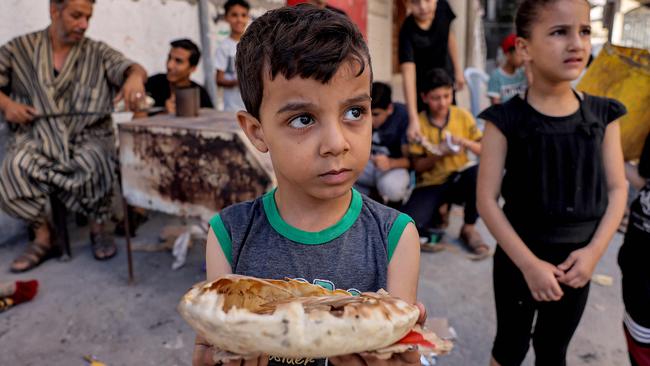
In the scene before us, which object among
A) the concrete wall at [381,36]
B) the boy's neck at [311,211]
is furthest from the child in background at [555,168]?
the concrete wall at [381,36]

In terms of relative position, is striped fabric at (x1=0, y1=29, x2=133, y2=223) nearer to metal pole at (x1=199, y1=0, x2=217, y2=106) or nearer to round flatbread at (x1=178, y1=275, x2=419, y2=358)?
metal pole at (x1=199, y1=0, x2=217, y2=106)

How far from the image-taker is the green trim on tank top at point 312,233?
1.23m

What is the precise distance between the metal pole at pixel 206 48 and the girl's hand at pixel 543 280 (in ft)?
15.5

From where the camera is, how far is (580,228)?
6.02 ft

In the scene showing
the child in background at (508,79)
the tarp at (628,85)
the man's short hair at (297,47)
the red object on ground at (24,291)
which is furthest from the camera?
the child in background at (508,79)

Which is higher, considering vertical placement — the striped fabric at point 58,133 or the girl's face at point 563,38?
the girl's face at point 563,38

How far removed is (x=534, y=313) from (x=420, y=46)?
A: 287cm

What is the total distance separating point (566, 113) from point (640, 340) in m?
0.85

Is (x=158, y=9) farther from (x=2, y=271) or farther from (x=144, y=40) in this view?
(x=2, y=271)

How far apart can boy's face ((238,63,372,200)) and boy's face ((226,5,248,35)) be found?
3.97m

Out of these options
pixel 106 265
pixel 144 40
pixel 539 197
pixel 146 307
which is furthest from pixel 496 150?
pixel 144 40

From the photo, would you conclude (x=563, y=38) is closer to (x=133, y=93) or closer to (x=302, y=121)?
(x=302, y=121)

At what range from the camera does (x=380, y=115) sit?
409 cm

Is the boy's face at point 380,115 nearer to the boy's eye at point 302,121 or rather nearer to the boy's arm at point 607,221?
the boy's arm at point 607,221
